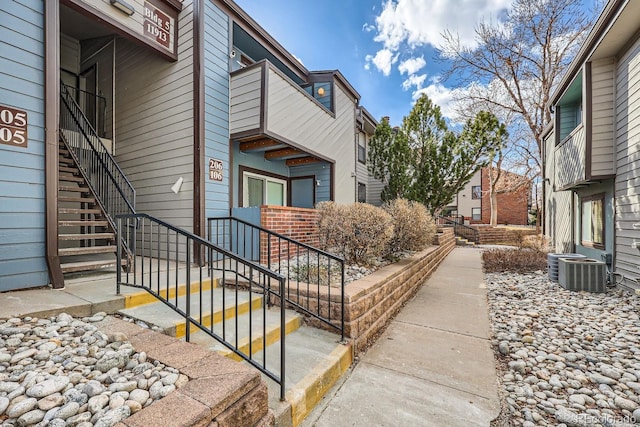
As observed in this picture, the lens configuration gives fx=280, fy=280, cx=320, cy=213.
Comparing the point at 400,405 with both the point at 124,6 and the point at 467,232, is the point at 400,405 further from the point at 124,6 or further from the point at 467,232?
the point at 467,232

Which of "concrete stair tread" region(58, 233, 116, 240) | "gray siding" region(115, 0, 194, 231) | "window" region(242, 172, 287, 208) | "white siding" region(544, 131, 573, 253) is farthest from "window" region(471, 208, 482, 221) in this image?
"concrete stair tread" region(58, 233, 116, 240)

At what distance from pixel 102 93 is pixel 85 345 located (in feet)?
22.6

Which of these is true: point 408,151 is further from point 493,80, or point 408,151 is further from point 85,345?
point 85,345

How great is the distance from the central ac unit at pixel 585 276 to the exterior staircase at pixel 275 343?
15.6ft

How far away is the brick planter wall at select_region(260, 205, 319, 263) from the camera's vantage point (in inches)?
203

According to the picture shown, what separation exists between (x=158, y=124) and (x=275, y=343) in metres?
4.89

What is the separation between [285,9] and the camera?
7.04m

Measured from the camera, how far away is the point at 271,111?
5289mm

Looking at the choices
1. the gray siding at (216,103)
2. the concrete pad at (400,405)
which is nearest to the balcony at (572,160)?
the concrete pad at (400,405)

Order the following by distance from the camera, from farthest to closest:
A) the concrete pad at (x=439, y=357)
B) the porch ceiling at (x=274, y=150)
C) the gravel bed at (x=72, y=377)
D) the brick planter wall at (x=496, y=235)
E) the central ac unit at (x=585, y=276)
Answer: the brick planter wall at (x=496, y=235), the porch ceiling at (x=274, y=150), the central ac unit at (x=585, y=276), the concrete pad at (x=439, y=357), the gravel bed at (x=72, y=377)

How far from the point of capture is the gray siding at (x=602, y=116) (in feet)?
17.7

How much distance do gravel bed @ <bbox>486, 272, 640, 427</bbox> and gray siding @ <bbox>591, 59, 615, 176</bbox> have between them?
2.49m

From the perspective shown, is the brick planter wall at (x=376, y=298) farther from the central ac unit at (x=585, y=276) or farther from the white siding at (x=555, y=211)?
the white siding at (x=555, y=211)

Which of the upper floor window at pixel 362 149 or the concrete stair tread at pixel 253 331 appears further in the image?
the upper floor window at pixel 362 149
